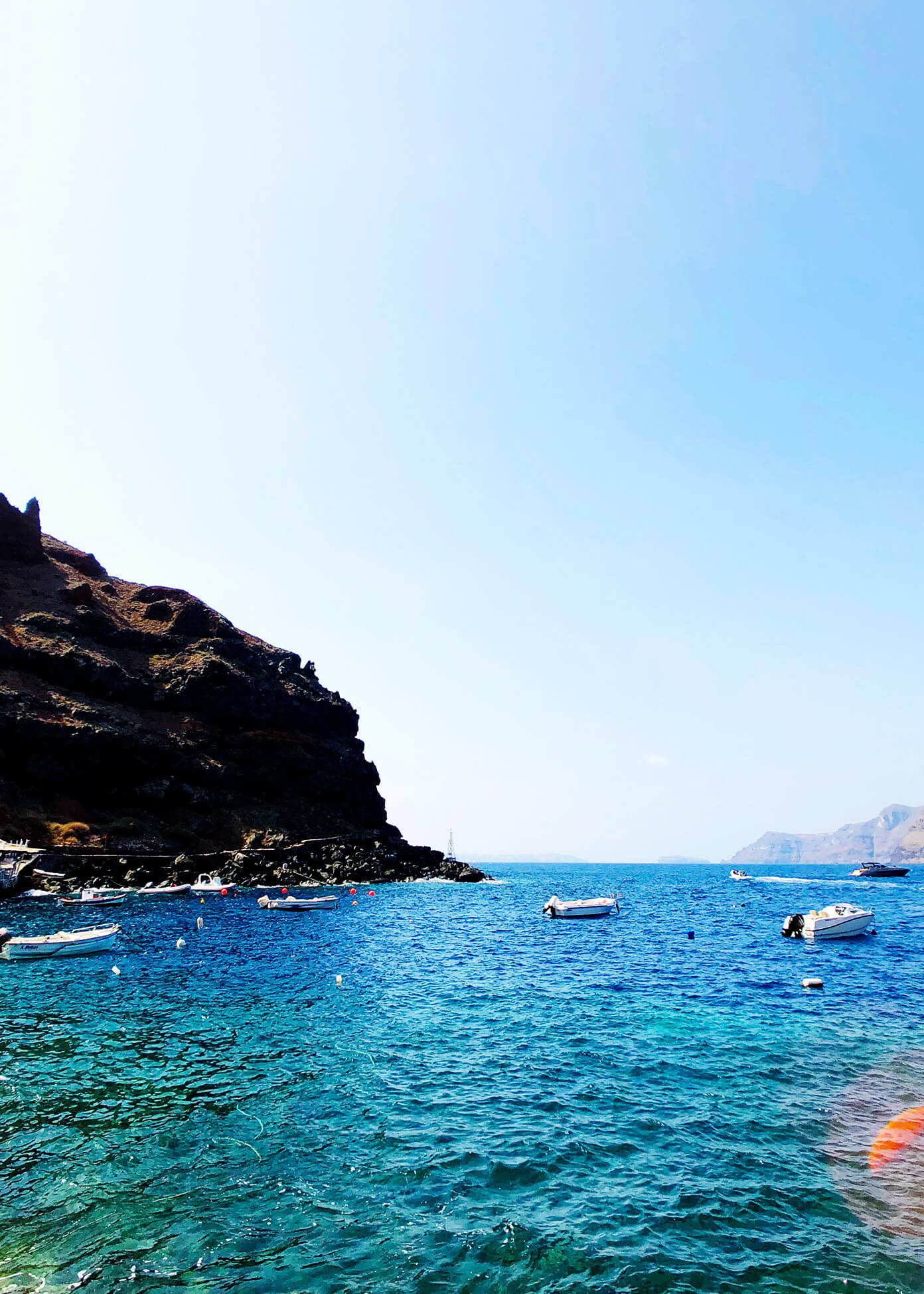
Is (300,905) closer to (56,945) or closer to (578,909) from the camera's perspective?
(578,909)

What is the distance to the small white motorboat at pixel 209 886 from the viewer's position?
239 ft

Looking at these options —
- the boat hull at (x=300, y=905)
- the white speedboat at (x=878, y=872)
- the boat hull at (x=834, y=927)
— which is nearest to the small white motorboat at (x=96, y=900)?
the boat hull at (x=300, y=905)

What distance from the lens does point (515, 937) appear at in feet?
157

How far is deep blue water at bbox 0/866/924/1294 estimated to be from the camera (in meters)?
10.6

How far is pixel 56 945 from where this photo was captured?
118ft

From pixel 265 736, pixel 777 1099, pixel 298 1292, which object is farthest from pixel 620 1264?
pixel 265 736

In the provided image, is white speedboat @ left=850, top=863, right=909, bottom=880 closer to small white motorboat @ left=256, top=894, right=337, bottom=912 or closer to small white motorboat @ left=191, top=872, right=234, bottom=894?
small white motorboat @ left=256, top=894, right=337, bottom=912

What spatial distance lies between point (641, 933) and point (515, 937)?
32.1ft

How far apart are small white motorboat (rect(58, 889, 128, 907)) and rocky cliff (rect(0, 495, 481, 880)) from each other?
60.4ft

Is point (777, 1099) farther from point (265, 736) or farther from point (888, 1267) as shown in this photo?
point (265, 736)

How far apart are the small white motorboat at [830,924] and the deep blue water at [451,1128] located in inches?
494

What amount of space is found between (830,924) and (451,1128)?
133ft

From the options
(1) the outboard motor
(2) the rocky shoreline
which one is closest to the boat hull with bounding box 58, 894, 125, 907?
(2) the rocky shoreline

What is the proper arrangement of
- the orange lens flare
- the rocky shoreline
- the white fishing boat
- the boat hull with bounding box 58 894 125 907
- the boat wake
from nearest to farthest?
the orange lens flare, the boat hull with bounding box 58 894 125 907, the white fishing boat, the rocky shoreline, the boat wake
